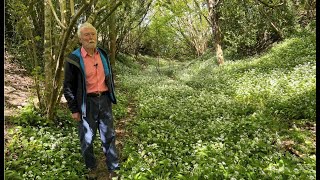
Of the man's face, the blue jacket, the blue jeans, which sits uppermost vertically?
the man's face

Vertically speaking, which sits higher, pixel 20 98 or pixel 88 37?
pixel 88 37

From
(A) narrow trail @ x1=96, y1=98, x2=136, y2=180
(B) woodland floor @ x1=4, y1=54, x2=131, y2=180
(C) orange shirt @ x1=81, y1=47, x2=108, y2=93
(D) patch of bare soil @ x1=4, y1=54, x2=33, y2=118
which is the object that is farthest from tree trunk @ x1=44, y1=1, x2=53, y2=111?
(C) orange shirt @ x1=81, y1=47, x2=108, y2=93

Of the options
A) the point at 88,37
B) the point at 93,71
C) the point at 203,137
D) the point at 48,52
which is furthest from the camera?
the point at 48,52

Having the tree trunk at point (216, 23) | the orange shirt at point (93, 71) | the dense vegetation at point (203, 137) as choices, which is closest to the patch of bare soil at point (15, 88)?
the dense vegetation at point (203, 137)

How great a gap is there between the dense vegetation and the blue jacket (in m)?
1.14

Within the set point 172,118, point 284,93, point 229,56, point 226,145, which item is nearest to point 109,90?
point 226,145

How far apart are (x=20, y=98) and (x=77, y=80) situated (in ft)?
17.8

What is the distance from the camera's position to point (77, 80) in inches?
225

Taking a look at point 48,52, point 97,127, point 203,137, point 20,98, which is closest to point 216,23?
point 20,98

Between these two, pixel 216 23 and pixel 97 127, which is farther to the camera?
pixel 216 23

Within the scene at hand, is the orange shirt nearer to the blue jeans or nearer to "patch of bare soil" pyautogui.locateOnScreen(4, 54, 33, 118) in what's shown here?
the blue jeans

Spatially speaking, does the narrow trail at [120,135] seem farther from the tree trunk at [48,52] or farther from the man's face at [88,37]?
the man's face at [88,37]

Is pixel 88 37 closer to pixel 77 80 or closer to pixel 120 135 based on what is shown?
pixel 77 80

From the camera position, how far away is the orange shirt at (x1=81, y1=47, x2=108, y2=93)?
5.60 metres
